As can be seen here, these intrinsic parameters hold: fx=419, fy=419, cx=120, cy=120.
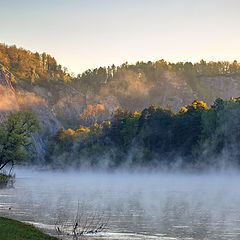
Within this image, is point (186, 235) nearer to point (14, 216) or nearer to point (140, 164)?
point (14, 216)

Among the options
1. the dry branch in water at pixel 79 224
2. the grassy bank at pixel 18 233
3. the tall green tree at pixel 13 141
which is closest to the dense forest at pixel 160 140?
the tall green tree at pixel 13 141

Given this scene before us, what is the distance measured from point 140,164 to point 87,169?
26208 millimetres

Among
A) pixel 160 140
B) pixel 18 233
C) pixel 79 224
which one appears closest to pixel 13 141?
pixel 79 224

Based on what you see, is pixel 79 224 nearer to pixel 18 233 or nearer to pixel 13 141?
pixel 18 233

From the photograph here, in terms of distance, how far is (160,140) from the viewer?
135000 millimetres

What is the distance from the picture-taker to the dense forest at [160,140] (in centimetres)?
11419

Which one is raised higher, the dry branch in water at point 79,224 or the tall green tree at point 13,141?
the tall green tree at point 13,141

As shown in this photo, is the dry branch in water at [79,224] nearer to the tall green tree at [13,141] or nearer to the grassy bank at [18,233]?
the grassy bank at [18,233]

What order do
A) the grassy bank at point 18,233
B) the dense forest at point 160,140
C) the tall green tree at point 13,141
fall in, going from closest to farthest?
1. the grassy bank at point 18,233
2. the tall green tree at point 13,141
3. the dense forest at point 160,140

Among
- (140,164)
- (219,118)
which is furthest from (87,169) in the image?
(219,118)

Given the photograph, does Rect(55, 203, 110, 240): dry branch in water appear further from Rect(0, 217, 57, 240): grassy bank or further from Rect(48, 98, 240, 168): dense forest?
Rect(48, 98, 240, 168): dense forest

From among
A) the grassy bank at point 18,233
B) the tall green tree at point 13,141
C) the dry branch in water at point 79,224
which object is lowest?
the dry branch in water at point 79,224

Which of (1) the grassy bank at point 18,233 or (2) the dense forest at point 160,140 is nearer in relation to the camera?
(1) the grassy bank at point 18,233

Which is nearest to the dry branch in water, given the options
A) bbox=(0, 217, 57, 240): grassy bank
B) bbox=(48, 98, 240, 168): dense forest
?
bbox=(0, 217, 57, 240): grassy bank
